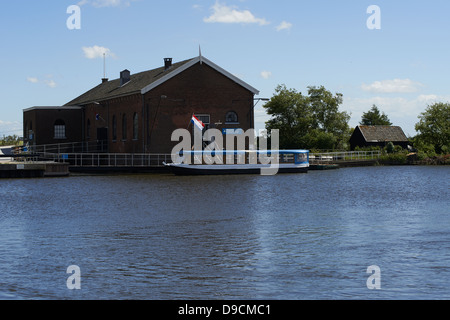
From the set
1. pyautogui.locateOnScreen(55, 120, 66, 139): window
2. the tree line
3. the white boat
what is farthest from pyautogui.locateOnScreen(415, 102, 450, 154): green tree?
pyautogui.locateOnScreen(55, 120, 66, 139): window

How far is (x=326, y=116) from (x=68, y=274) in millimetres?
94432

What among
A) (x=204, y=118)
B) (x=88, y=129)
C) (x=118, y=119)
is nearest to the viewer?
(x=204, y=118)

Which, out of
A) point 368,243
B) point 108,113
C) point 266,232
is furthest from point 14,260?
point 108,113

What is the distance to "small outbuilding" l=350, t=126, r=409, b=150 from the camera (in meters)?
102

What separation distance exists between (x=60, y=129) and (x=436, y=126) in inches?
2112

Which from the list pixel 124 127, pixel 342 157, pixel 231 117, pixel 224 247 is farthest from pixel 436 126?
pixel 224 247

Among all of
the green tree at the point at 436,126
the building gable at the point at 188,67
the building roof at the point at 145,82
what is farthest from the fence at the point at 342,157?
the building gable at the point at 188,67

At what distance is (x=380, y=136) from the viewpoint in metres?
102

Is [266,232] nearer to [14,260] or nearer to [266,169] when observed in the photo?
[14,260]

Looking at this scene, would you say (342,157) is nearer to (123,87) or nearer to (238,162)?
Result: (238,162)

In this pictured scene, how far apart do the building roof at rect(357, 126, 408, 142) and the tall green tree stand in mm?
4414

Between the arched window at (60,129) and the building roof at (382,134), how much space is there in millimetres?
48163

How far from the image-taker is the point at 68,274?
46.9 feet
